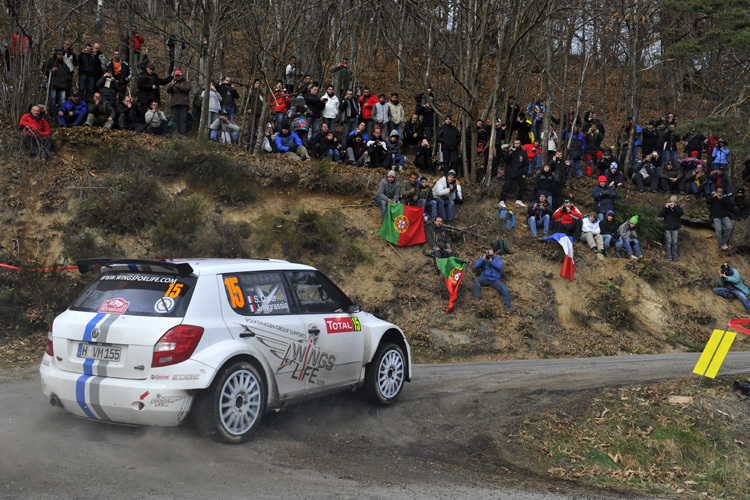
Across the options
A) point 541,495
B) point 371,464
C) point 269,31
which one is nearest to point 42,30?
point 269,31

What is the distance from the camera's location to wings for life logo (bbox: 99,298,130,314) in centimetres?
629

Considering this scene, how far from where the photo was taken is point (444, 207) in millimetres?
19625

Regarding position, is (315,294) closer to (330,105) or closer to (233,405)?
(233,405)

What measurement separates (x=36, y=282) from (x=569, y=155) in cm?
1935

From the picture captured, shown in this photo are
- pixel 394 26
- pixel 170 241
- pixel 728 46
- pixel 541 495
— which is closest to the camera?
pixel 541 495

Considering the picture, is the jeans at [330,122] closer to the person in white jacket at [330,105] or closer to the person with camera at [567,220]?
the person in white jacket at [330,105]

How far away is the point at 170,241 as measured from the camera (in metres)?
15.5

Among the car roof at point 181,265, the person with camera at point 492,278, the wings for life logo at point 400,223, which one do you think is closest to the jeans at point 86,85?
the wings for life logo at point 400,223

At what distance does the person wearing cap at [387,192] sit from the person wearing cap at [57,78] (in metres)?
8.76

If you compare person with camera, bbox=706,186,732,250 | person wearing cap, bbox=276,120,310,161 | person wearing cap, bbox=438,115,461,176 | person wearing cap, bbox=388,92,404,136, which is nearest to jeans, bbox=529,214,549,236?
person wearing cap, bbox=438,115,461,176

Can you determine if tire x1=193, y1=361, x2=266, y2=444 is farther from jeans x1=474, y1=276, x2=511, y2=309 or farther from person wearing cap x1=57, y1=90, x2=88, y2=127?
person wearing cap x1=57, y1=90, x2=88, y2=127

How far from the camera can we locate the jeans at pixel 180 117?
18719mm

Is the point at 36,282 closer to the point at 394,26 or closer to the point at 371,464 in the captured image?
the point at 371,464

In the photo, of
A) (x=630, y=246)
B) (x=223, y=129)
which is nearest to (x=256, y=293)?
(x=223, y=129)
